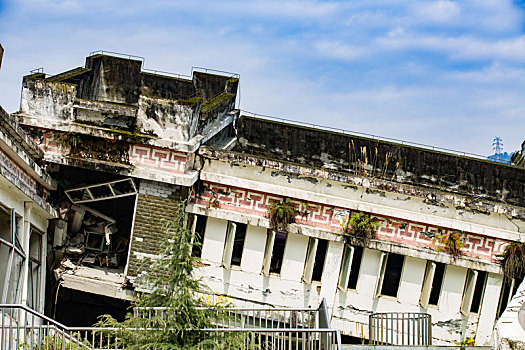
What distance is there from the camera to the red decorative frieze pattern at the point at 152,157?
13648 millimetres

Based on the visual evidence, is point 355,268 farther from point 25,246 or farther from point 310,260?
A: point 25,246

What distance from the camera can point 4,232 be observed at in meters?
12.3

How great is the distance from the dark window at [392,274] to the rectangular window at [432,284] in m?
0.62

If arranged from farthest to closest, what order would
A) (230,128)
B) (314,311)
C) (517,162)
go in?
(517,162)
(230,128)
(314,311)

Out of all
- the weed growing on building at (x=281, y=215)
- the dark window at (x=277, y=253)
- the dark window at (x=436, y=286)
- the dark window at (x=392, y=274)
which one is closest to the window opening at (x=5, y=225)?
the weed growing on building at (x=281, y=215)

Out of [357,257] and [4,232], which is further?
[357,257]

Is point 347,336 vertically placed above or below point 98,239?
below

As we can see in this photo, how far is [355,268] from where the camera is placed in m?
14.5

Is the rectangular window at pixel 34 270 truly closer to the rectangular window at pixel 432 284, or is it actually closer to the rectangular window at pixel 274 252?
the rectangular window at pixel 274 252

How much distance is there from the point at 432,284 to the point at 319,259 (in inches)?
101

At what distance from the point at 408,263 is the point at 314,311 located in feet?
16.1

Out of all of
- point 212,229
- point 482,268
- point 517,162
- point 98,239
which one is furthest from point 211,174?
point 517,162

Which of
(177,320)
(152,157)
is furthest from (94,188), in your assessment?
(177,320)

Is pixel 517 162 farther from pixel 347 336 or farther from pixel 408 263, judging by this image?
pixel 347 336
